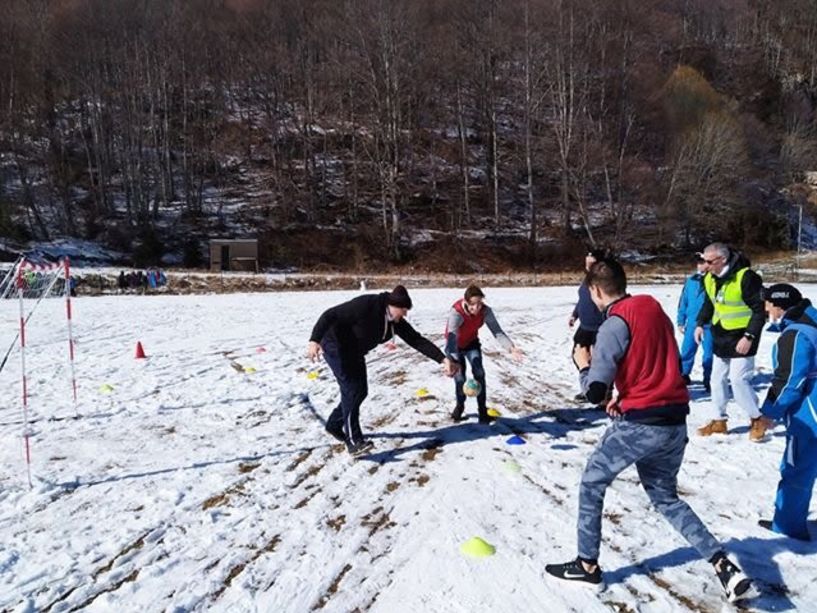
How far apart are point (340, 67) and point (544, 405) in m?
41.2

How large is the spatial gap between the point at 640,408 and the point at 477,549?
1.63m

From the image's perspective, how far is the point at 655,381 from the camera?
3.86m

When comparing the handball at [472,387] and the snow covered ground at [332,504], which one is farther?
the handball at [472,387]

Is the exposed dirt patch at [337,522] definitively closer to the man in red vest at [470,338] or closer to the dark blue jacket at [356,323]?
the dark blue jacket at [356,323]

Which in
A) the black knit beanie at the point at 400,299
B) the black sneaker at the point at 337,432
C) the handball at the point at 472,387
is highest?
the black knit beanie at the point at 400,299

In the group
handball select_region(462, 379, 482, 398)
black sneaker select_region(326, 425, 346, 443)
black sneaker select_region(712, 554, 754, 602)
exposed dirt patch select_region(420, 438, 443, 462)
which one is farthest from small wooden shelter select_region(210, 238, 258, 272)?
black sneaker select_region(712, 554, 754, 602)

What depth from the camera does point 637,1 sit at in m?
51.4

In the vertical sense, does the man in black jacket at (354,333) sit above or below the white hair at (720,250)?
below

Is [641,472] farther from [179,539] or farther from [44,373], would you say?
[44,373]

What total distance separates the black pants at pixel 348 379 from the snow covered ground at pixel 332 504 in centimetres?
35

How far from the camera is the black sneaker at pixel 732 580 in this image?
382 centimetres

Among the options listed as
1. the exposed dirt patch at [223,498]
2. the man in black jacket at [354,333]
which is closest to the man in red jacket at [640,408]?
the man in black jacket at [354,333]

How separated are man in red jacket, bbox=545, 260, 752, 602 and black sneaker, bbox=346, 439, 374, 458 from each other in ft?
9.65

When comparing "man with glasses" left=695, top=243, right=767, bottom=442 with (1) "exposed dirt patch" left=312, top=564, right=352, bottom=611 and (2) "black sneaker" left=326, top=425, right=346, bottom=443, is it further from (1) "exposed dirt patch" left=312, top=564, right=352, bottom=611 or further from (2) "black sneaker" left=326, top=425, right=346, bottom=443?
(1) "exposed dirt patch" left=312, top=564, right=352, bottom=611
